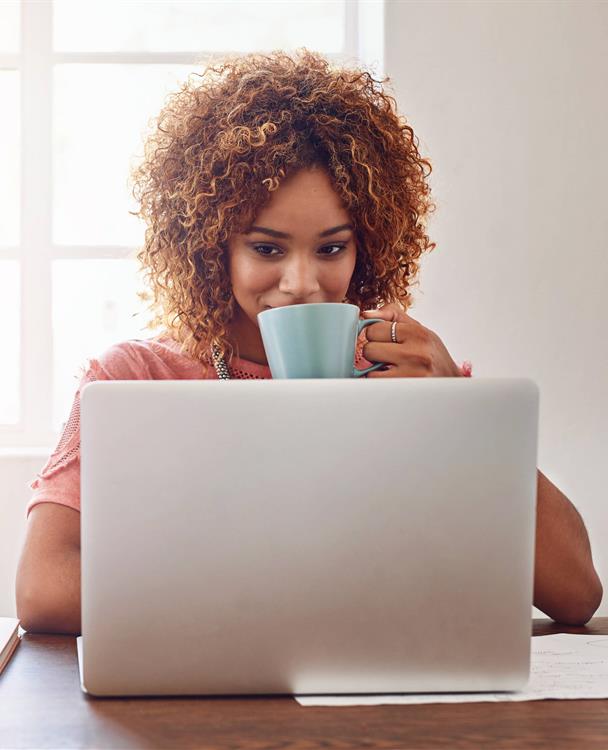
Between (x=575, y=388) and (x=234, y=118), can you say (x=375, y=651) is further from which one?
(x=575, y=388)

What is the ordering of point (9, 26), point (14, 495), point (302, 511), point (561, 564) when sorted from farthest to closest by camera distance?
1. point (9, 26)
2. point (14, 495)
3. point (561, 564)
4. point (302, 511)

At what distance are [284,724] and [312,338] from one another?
1.03 ft

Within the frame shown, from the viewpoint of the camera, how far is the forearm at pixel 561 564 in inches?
41.0

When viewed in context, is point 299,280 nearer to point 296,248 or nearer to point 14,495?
point 296,248

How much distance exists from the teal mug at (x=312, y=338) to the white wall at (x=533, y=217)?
167 centimetres

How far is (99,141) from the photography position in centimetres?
272

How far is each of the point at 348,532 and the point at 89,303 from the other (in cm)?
222

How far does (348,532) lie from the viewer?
61 centimetres

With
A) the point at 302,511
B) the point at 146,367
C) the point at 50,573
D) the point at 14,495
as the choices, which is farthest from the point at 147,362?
the point at 14,495

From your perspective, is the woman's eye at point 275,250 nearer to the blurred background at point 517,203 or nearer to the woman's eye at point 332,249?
the woman's eye at point 332,249

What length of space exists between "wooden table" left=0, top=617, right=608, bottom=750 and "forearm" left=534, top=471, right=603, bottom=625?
0.39 metres

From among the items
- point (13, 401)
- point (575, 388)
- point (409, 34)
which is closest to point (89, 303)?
point (13, 401)

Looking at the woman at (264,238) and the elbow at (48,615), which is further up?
the woman at (264,238)

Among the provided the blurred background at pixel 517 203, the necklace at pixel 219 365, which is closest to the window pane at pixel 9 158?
the blurred background at pixel 517 203
